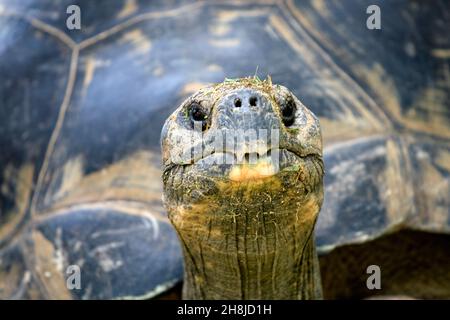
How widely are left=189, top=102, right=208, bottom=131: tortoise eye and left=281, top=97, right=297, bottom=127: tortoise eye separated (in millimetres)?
259

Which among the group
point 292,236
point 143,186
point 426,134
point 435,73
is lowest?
point 292,236

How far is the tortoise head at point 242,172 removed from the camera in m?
2.42

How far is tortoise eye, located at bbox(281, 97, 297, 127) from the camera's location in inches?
105

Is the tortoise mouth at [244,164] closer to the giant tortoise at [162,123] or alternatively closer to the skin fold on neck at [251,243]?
the skin fold on neck at [251,243]

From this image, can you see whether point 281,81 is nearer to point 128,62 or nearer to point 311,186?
point 128,62

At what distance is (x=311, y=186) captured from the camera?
2705 mm

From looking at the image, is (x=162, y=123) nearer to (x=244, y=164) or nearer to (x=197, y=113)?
(x=197, y=113)

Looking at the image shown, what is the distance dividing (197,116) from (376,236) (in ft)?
3.65

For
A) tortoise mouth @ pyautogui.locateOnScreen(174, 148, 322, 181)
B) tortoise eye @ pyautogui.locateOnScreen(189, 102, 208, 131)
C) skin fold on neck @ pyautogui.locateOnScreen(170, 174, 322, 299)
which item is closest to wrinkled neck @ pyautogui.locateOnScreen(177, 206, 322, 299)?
skin fold on neck @ pyautogui.locateOnScreen(170, 174, 322, 299)

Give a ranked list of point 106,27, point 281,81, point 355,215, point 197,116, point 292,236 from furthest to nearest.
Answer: point 106,27, point 281,81, point 355,215, point 292,236, point 197,116

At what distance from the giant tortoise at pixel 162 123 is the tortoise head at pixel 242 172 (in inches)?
15.3

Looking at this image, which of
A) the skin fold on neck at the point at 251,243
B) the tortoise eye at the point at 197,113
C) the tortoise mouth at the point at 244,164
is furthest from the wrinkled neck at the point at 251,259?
the tortoise eye at the point at 197,113

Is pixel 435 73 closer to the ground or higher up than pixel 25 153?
higher up

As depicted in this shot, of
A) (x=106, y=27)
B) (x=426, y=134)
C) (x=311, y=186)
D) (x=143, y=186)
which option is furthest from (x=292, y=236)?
(x=106, y=27)
